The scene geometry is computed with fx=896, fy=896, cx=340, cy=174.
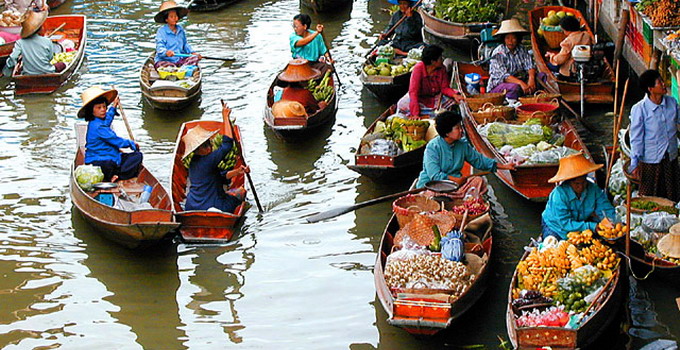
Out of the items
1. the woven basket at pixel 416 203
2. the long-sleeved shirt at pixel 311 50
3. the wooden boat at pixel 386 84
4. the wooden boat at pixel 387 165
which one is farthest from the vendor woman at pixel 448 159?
the long-sleeved shirt at pixel 311 50

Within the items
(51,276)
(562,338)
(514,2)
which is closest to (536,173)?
(562,338)

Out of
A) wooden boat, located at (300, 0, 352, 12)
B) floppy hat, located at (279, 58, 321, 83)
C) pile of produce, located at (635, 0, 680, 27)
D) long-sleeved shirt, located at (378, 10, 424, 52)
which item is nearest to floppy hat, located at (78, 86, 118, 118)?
floppy hat, located at (279, 58, 321, 83)

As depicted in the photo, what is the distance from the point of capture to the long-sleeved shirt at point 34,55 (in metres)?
13.1

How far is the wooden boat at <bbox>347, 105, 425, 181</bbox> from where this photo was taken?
923 cm

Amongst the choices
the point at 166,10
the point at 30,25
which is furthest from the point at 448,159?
the point at 30,25

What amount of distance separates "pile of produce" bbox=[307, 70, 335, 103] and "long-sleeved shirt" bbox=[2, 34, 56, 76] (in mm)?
4106

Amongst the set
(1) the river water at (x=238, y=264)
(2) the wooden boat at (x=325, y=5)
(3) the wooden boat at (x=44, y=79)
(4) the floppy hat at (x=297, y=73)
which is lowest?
(2) the wooden boat at (x=325, y=5)

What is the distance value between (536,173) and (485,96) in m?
2.05

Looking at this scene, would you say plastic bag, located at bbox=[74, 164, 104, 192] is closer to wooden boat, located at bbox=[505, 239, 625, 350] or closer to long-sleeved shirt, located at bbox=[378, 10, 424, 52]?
Answer: wooden boat, located at bbox=[505, 239, 625, 350]

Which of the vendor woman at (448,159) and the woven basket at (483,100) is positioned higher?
the vendor woman at (448,159)

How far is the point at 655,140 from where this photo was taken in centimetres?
802

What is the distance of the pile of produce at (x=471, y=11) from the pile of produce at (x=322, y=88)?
309cm

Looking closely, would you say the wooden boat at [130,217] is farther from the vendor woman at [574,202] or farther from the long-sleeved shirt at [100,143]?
the vendor woman at [574,202]

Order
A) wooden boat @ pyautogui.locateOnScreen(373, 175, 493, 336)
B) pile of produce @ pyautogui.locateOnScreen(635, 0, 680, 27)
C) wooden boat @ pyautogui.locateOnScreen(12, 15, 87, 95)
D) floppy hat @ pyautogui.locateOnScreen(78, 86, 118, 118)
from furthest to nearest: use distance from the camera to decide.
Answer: wooden boat @ pyautogui.locateOnScreen(12, 15, 87, 95) → pile of produce @ pyautogui.locateOnScreen(635, 0, 680, 27) → floppy hat @ pyautogui.locateOnScreen(78, 86, 118, 118) → wooden boat @ pyautogui.locateOnScreen(373, 175, 493, 336)
